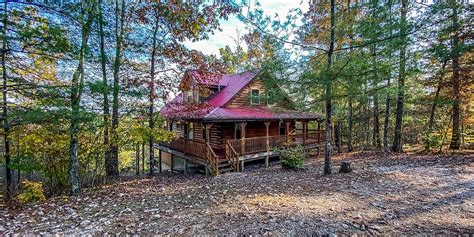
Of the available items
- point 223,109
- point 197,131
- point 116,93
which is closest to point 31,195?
point 116,93

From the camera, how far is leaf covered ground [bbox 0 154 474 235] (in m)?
4.05

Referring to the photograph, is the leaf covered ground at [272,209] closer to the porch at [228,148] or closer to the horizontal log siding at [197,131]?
the porch at [228,148]

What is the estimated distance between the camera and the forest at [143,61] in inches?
213

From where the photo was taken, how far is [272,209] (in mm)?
4883

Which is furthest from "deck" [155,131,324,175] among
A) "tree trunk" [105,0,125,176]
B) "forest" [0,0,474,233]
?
"tree trunk" [105,0,125,176]

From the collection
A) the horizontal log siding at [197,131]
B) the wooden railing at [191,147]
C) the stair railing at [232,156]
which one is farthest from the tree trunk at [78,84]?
the horizontal log siding at [197,131]

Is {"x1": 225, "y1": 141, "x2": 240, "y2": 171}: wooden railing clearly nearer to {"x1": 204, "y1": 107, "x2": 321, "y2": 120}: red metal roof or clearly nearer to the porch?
the porch

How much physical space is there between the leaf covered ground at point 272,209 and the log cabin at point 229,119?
12.9 ft

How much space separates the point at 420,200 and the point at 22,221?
8648 mm

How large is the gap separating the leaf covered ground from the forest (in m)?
1.66

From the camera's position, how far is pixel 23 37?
4.91 metres

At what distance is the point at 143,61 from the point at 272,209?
8.51 metres

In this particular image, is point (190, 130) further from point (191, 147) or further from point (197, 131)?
point (191, 147)

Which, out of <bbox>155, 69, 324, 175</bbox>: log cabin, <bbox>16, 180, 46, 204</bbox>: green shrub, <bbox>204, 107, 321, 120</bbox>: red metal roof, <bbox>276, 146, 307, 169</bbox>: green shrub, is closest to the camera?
<bbox>16, 180, 46, 204</bbox>: green shrub
